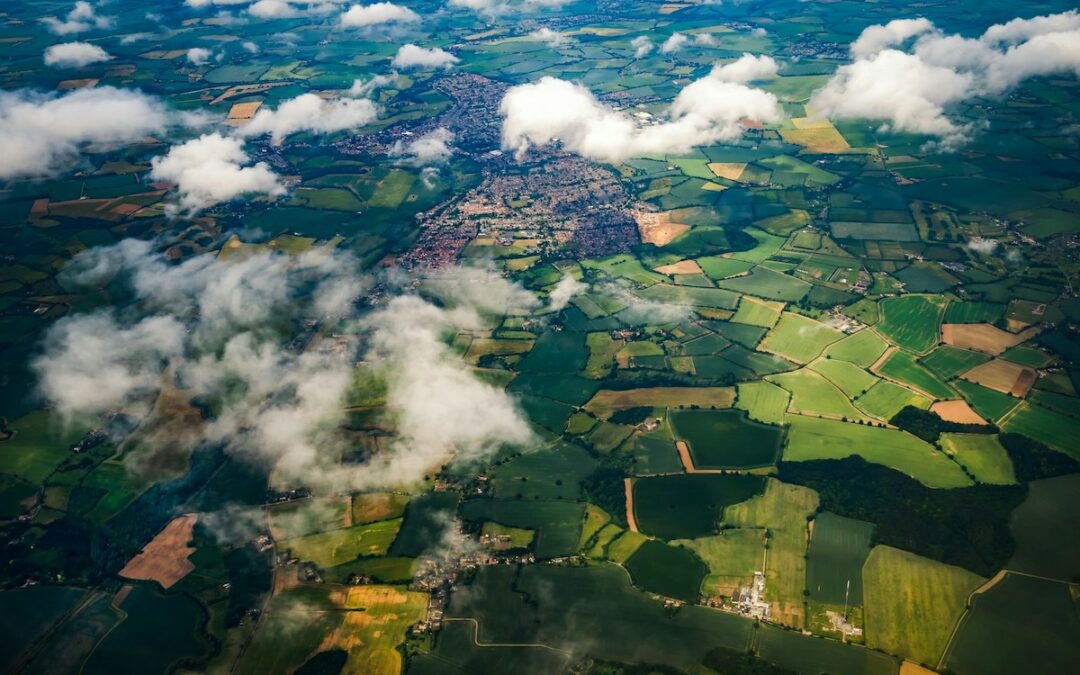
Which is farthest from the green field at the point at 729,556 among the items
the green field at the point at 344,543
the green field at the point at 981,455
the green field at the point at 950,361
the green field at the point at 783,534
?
the green field at the point at 950,361

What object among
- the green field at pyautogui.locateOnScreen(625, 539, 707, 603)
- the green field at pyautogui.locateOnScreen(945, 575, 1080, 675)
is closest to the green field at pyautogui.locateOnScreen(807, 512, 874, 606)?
→ the green field at pyautogui.locateOnScreen(945, 575, 1080, 675)

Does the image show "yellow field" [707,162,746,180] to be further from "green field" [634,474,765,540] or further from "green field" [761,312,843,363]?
"green field" [634,474,765,540]

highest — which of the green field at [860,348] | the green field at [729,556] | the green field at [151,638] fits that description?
the green field at [860,348]

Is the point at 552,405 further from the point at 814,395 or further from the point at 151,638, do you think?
the point at 151,638

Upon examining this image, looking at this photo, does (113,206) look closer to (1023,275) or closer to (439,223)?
(439,223)

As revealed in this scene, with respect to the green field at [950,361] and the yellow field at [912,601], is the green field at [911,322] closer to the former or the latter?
the green field at [950,361]

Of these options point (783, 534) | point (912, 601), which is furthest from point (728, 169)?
point (912, 601)
